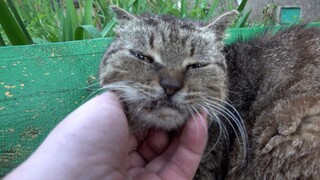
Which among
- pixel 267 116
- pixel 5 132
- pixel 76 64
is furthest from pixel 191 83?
pixel 5 132

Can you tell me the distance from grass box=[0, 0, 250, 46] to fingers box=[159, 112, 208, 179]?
1101 mm

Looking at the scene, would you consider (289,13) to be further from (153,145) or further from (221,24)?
(153,145)

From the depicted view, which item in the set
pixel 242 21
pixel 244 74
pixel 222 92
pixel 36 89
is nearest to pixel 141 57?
pixel 222 92

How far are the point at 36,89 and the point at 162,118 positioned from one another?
2.84 feet

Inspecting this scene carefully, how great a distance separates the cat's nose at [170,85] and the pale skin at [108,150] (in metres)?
0.17

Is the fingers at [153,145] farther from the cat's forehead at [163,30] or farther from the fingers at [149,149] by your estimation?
the cat's forehead at [163,30]

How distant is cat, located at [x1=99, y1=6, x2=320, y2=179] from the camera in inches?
59.7

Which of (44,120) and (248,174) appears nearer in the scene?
(248,174)

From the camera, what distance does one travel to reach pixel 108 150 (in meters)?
1.37

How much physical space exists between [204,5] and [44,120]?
2.36m

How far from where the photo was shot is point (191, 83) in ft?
5.03

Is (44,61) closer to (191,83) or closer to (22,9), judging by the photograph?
(191,83)

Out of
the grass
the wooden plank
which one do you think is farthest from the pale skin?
the grass

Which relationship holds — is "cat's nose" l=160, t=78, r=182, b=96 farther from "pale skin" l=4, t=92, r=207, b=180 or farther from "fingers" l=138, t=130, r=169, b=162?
"fingers" l=138, t=130, r=169, b=162
